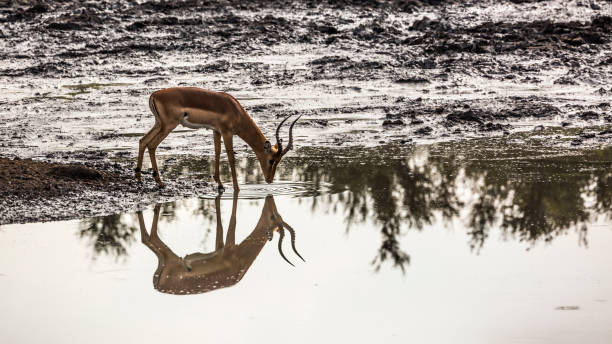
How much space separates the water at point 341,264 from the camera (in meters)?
6.25

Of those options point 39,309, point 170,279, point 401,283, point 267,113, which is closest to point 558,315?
point 401,283

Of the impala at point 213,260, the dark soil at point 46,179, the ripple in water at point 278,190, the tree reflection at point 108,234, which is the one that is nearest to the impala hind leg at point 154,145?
the dark soil at point 46,179

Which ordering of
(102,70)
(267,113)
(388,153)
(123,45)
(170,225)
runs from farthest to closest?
(123,45), (102,70), (267,113), (388,153), (170,225)

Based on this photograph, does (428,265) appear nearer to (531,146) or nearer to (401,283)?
(401,283)

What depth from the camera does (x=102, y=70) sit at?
18391 millimetres

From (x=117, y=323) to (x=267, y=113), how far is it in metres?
9.08

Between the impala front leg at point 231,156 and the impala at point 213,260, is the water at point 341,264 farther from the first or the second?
the impala front leg at point 231,156

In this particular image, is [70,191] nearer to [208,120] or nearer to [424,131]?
[208,120]

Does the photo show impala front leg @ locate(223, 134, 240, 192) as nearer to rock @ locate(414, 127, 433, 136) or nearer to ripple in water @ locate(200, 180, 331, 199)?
ripple in water @ locate(200, 180, 331, 199)

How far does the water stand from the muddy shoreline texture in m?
1.24

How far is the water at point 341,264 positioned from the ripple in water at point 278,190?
0.12 feet

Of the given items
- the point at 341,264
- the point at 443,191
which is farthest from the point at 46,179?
the point at 443,191

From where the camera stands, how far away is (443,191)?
1020cm

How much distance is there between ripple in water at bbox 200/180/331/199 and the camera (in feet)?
33.4
